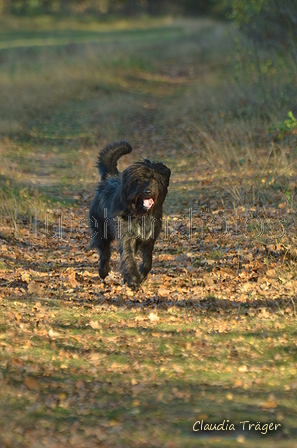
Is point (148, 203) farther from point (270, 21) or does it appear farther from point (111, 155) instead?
point (270, 21)

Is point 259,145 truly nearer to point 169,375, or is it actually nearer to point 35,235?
point 35,235

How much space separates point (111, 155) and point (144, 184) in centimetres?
152

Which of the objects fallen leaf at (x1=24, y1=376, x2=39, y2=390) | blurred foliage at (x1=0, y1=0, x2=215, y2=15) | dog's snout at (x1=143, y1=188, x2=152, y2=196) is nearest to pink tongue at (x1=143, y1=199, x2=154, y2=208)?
dog's snout at (x1=143, y1=188, x2=152, y2=196)

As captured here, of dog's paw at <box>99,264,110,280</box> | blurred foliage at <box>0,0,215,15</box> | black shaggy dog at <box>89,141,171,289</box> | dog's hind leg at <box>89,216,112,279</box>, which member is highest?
blurred foliage at <box>0,0,215,15</box>

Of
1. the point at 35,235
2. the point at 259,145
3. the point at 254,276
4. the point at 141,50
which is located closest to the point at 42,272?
the point at 35,235

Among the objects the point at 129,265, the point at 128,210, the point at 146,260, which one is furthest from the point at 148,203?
the point at 146,260

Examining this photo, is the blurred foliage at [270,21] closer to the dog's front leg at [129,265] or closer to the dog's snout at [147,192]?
the dog's front leg at [129,265]

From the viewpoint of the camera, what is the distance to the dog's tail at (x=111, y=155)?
7895mm

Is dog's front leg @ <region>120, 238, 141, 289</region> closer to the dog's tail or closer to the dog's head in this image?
the dog's head

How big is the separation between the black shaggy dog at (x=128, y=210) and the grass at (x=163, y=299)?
381 mm

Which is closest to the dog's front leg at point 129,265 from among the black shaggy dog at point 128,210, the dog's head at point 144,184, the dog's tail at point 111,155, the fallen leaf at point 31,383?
the black shaggy dog at point 128,210

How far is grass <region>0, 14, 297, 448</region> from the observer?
194 inches

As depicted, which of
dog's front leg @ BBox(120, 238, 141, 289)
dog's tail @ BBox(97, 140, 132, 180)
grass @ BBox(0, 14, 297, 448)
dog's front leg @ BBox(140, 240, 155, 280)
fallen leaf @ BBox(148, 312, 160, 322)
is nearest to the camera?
grass @ BBox(0, 14, 297, 448)

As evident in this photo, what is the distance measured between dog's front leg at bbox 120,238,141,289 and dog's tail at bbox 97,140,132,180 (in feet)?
3.90
